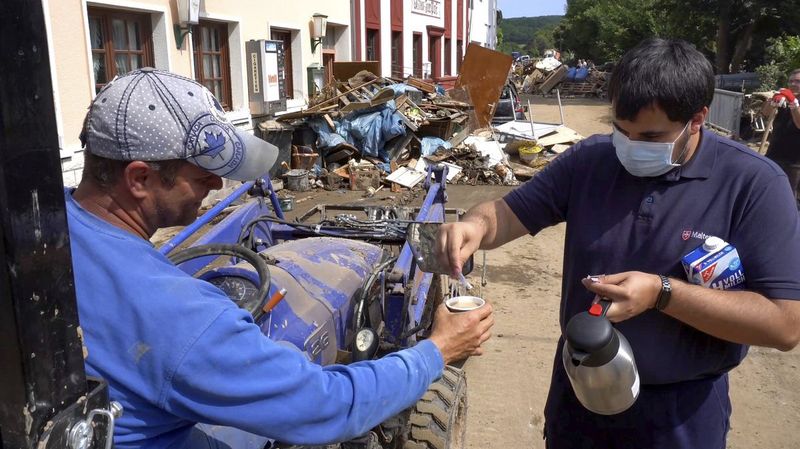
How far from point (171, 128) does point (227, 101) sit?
32.5 ft

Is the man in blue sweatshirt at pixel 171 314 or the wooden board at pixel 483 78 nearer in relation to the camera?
the man in blue sweatshirt at pixel 171 314

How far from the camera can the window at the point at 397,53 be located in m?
19.8

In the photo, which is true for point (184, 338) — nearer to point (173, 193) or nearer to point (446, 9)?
point (173, 193)

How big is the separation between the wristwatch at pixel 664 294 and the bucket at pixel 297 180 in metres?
9.27

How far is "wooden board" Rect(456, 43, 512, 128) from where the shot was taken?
50.1 ft

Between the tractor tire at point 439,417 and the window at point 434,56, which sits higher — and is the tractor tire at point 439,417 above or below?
below

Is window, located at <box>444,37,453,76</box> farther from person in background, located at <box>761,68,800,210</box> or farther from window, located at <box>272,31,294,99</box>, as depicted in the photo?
person in background, located at <box>761,68,800,210</box>

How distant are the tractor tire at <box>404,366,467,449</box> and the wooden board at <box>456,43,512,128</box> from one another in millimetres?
12594

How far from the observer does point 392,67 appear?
64.3ft

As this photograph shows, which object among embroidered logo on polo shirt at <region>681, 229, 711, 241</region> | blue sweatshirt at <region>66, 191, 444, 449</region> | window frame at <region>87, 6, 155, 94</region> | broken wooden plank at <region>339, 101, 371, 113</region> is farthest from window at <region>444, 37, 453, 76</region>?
blue sweatshirt at <region>66, 191, 444, 449</region>

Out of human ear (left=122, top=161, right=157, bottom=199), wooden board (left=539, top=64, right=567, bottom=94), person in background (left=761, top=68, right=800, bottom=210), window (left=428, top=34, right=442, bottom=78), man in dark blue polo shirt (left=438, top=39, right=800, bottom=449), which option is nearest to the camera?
human ear (left=122, top=161, right=157, bottom=199)

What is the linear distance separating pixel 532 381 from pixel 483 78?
12.3 metres

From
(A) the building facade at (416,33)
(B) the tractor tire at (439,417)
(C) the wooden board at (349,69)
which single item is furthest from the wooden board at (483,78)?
Answer: (B) the tractor tire at (439,417)

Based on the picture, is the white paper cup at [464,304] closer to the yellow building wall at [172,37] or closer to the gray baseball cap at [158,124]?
the gray baseball cap at [158,124]
